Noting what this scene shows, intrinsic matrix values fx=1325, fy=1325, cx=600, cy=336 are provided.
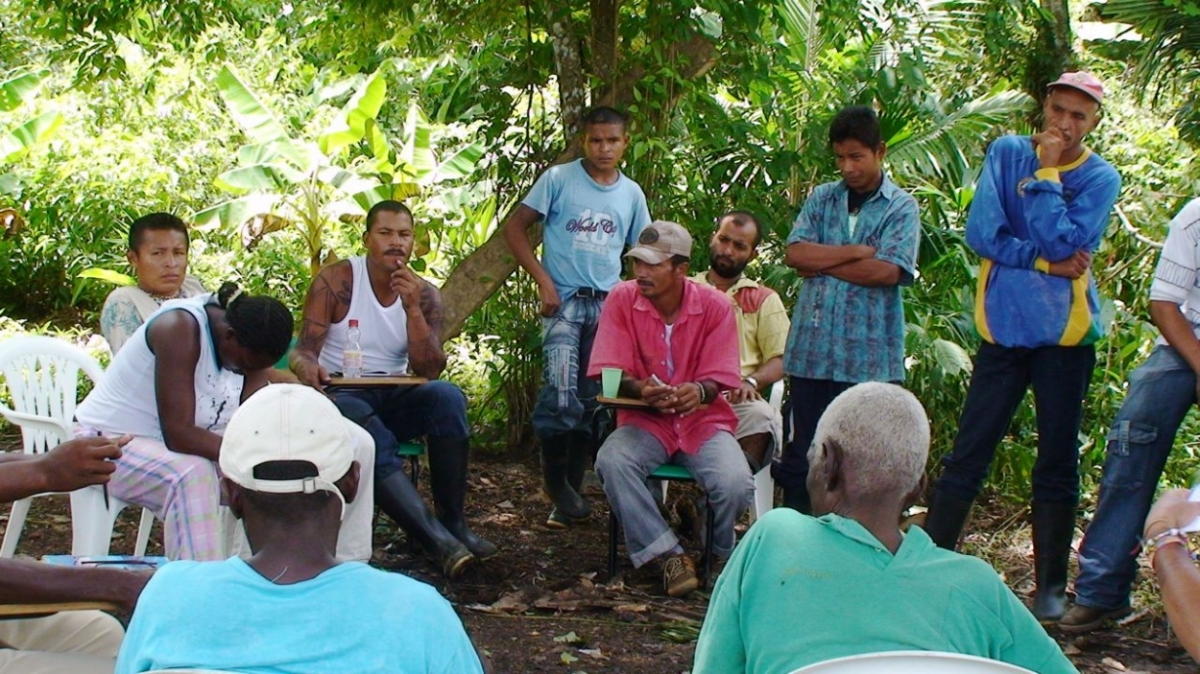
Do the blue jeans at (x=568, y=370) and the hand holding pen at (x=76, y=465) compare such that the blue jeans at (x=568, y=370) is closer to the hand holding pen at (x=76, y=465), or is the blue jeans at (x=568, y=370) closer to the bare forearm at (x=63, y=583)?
the hand holding pen at (x=76, y=465)

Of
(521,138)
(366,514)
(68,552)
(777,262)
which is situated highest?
(521,138)

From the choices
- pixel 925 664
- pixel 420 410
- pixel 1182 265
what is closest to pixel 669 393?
pixel 420 410

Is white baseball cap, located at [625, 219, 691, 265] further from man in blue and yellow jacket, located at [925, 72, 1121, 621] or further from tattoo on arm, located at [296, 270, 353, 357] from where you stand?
tattoo on arm, located at [296, 270, 353, 357]

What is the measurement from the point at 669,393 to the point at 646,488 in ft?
1.39

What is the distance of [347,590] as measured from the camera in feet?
7.47

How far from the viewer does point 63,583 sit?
2754 mm

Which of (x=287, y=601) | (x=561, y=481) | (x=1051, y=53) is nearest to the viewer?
(x=287, y=601)

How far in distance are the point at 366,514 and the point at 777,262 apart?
3333 mm

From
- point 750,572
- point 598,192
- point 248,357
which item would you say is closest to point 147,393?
point 248,357

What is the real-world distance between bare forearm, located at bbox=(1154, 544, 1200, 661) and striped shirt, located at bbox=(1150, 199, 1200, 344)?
2832 millimetres

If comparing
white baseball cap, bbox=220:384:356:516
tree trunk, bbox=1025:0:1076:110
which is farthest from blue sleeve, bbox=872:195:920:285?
tree trunk, bbox=1025:0:1076:110

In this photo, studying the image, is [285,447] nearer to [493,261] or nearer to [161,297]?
[161,297]

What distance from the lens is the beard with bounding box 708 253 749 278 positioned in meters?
6.44

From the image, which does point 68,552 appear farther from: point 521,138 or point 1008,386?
point 1008,386
